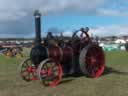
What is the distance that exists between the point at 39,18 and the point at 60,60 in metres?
1.50

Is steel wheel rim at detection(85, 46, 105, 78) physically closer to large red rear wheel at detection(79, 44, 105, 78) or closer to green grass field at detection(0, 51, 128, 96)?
large red rear wheel at detection(79, 44, 105, 78)

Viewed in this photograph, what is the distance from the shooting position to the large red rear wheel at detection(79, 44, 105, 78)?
39.4ft

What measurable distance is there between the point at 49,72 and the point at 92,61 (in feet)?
6.79

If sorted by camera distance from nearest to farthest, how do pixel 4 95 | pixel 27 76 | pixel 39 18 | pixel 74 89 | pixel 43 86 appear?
pixel 4 95, pixel 74 89, pixel 43 86, pixel 39 18, pixel 27 76

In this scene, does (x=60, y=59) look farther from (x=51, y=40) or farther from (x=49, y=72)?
(x=49, y=72)

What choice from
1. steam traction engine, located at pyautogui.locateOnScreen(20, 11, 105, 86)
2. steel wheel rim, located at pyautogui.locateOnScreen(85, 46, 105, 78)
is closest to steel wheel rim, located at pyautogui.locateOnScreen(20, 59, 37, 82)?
steam traction engine, located at pyautogui.locateOnScreen(20, 11, 105, 86)

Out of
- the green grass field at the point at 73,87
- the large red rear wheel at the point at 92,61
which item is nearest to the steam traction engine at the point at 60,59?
the large red rear wheel at the point at 92,61

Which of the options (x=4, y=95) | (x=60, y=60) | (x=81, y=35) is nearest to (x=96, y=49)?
(x=81, y=35)

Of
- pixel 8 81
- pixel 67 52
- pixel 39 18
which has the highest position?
pixel 39 18

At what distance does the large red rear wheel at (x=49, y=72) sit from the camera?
417 inches

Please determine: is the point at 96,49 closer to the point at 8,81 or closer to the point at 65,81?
the point at 65,81

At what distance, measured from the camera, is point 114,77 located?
12.2 meters

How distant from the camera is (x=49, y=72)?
10.9 metres

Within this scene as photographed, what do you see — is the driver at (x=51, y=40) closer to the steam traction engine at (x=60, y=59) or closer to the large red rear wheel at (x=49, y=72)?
the steam traction engine at (x=60, y=59)
